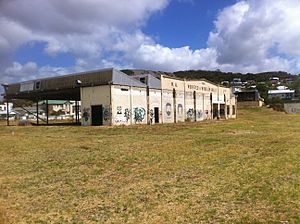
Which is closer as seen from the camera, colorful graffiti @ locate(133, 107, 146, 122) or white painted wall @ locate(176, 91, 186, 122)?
colorful graffiti @ locate(133, 107, 146, 122)

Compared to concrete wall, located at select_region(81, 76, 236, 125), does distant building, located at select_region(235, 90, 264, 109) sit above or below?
above

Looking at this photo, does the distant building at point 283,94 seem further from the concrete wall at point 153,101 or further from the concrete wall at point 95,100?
the concrete wall at point 95,100

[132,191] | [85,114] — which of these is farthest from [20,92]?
[132,191]

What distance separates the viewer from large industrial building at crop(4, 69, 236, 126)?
4622 centimetres

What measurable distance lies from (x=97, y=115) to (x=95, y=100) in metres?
1.99

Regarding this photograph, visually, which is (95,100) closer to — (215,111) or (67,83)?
(67,83)

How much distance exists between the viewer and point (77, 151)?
2141 centimetres

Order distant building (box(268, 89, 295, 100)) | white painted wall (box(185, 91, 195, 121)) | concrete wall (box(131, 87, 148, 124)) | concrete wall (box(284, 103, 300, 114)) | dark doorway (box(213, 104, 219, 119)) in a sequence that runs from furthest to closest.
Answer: distant building (box(268, 89, 295, 100)) < concrete wall (box(284, 103, 300, 114)) < dark doorway (box(213, 104, 219, 119)) < white painted wall (box(185, 91, 195, 121)) < concrete wall (box(131, 87, 148, 124))

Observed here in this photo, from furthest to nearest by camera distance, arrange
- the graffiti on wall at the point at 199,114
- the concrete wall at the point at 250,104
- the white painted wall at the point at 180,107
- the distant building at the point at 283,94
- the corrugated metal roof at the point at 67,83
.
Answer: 1. the distant building at the point at 283,94
2. the concrete wall at the point at 250,104
3. the graffiti on wall at the point at 199,114
4. the white painted wall at the point at 180,107
5. the corrugated metal roof at the point at 67,83

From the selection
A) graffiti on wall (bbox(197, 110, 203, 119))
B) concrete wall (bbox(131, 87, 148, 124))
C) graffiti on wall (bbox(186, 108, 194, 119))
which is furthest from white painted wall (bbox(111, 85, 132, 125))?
graffiti on wall (bbox(197, 110, 203, 119))

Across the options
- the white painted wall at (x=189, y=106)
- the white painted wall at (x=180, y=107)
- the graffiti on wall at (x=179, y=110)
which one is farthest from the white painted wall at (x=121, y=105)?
the white painted wall at (x=189, y=106)

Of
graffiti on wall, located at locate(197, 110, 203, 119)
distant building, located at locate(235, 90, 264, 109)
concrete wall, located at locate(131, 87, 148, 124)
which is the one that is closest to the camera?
concrete wall, located at locate(131, 87, 148, 124)

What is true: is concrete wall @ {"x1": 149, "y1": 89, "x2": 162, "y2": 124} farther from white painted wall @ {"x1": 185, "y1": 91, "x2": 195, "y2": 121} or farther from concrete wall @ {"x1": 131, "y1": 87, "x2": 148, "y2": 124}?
white painted wall @ {"x1": 185, "y1": 91, "x2": 195, "y2": 121}

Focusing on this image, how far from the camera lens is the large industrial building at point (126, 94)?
46219 millimetres
